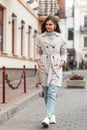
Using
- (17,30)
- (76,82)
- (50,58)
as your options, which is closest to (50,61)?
(50,58)

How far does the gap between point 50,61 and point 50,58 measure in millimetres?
56

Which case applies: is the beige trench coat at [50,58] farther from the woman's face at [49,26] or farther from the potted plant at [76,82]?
the potted plant at [76,82]

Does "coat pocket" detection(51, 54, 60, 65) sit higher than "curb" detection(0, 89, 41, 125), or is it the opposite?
"coat pocket" detection(51, 54, 60, 65)

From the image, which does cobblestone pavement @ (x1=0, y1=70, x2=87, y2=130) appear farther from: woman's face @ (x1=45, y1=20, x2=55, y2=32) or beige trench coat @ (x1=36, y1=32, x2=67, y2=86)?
woman's face @ (x1=45, y1=20, x2=55, y2=32)

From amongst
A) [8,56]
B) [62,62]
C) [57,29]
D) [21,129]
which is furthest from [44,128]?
[8,56]

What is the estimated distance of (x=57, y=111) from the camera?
38.9 feet

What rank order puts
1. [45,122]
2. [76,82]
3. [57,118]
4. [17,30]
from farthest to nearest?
[17,30], [76,82], [57,118], [45,122]

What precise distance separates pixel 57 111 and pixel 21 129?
10.2 ft

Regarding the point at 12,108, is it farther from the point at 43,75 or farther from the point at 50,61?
the point at 50,61

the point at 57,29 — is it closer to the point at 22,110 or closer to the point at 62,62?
the point at 62,62

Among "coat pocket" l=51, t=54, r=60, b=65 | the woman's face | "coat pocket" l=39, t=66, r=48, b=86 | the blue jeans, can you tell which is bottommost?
the blue jeans

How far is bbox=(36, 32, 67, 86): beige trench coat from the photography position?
8.91 metres

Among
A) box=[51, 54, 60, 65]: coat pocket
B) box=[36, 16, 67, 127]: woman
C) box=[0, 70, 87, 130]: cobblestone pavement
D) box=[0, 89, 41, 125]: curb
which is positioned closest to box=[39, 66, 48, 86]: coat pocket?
box=[36, 16, 67, 127]: woman

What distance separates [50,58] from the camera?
29.2 feet
